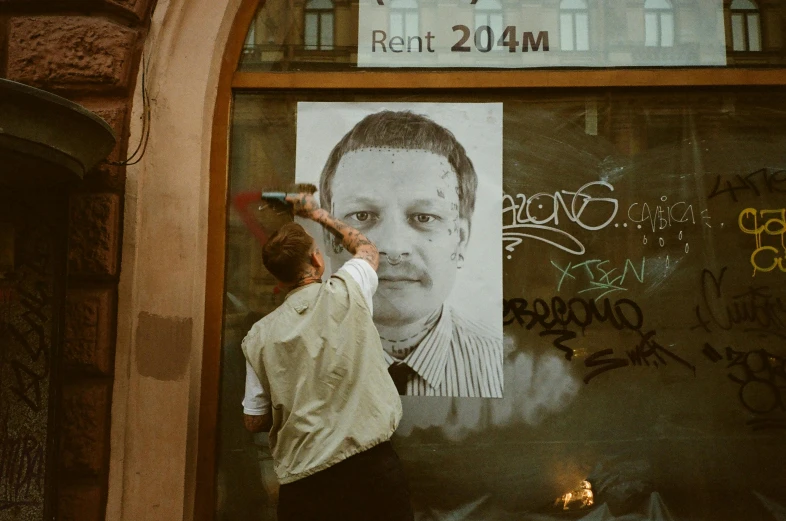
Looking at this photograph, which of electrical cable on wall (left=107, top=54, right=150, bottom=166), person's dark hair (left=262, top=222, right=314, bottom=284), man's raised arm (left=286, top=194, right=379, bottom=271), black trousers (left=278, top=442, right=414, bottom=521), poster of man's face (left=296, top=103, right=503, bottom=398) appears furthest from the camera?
poster of man's face (left=296, top=103, right=503, bottom=398)

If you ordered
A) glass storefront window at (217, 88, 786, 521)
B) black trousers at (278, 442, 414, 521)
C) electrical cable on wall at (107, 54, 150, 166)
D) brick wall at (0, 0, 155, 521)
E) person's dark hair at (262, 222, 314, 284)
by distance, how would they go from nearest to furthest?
black trousers at (278, 442, 414, 521) < person's dark hair at (262, 222, 314, 284) < brick wall at (0, 0, 155, 521) < electrical cable on wall at (107, 54, 150, 166) < glass storefront window at (217, 88, 786, 521)

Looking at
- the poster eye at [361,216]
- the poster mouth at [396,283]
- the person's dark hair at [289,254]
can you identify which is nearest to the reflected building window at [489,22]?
the poster eye at [361,216]

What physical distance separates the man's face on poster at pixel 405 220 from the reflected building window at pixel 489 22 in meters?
0.71

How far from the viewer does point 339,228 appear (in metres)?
2.95

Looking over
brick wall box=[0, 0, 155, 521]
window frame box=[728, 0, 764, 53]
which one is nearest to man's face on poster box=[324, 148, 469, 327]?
brick wall box=[0, 0, 155, 521]

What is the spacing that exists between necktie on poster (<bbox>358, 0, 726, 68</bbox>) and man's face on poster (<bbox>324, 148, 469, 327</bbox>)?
0.58 m

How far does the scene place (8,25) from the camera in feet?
10.0

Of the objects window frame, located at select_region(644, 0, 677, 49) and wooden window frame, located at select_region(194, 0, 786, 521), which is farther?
window frame, located at select_region(644, 0, 677, 49)

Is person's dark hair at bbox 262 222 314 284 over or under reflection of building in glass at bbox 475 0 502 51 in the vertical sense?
under

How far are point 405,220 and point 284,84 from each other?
3.32 ft

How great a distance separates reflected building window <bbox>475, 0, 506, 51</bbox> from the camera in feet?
11.3

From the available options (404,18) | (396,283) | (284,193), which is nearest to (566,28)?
(404,18)

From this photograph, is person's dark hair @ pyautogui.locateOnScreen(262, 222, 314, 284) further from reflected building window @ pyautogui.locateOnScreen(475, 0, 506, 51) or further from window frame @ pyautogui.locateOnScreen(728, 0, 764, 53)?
window frame @ pyautogui.locateOnScreen(728, 0, 764, 53)

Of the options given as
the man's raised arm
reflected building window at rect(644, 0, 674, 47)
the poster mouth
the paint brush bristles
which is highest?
reflected building window at rect(644, 0, 674, 47)
